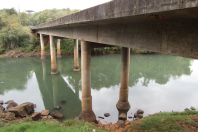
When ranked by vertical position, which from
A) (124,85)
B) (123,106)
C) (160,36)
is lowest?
(123,106)

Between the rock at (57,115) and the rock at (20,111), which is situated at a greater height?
the rock at (20,111)

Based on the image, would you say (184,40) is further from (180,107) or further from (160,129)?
(180,107)

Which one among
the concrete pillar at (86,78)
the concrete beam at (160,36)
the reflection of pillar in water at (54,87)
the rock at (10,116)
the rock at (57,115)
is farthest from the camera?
the reflection of pillar in water at (54,87)

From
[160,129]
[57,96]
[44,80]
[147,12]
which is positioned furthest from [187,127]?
[44,80]

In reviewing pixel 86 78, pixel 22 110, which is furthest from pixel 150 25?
pixel 22 110

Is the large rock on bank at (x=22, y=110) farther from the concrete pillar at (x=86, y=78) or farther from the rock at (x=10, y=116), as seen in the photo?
the concrete pillar at (x=86, y=78)

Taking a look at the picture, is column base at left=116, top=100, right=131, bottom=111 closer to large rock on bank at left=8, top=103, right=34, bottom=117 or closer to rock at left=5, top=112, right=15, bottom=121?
large rock on bank at left=8, top=103, right=34, bottom=117

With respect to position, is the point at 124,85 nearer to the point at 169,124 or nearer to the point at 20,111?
the point at 169,124

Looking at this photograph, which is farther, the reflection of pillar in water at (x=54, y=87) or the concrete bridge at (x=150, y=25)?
the reflection of pillar in water at (x=54, y=87)

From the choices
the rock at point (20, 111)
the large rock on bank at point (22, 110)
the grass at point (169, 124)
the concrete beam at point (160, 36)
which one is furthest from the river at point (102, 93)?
the concrete beam at point (160, 36)

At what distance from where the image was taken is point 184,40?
288cm

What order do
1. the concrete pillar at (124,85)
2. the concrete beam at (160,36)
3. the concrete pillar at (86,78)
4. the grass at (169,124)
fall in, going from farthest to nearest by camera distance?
the concrete pillar at (124,85) → the concrete pillar at (86,78) → the grass at (169,124) → the concrete beam at (160,36)

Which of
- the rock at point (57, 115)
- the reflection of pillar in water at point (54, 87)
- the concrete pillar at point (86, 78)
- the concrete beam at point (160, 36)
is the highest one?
the concrete beam at point (160, 36)

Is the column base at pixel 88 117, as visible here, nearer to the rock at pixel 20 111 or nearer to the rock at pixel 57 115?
the rock at pixel 57 115
